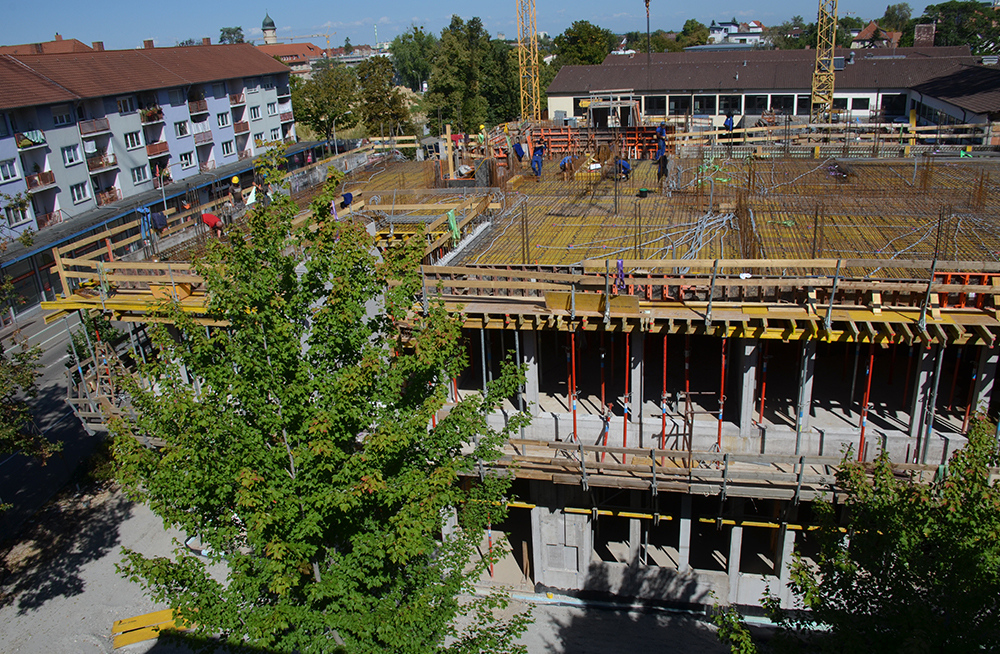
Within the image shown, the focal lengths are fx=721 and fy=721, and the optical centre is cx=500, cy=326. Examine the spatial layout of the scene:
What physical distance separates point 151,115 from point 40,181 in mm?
11508

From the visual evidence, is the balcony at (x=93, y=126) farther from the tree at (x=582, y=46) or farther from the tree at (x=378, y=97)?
the tree at (x=582, y=46)

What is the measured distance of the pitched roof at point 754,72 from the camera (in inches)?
2323

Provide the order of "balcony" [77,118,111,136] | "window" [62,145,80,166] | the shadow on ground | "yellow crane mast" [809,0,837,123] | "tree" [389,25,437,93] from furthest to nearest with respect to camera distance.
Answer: "tree" [389,25,437,93] < "yellow crane mast" [809,0,837,123] < "balcony" [77,118,111,136] < "window" [62,145,80,166] < the shadow on ground

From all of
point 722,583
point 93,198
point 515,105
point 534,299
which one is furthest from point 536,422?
point 515,105

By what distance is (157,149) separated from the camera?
4959cm

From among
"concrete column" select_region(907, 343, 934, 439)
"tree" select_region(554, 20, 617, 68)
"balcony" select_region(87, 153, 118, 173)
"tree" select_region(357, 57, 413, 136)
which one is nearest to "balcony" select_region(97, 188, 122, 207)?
"balcony" select_region(87, 153, 118, 173)

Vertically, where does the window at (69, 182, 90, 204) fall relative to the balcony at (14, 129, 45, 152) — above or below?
below

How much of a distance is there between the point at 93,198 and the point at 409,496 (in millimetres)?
43356

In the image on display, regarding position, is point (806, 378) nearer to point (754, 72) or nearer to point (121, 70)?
point (121, 70)

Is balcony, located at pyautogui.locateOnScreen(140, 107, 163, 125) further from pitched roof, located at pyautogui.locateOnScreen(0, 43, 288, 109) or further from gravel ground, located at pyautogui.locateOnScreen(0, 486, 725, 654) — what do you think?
gravel ground, located at pyautogui.locateOnScreen(0, 486, 725, 654)

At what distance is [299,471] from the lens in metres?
9.43

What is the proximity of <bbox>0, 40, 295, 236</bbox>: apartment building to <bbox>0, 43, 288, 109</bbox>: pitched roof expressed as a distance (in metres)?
0.08

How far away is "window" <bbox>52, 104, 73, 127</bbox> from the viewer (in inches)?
1631

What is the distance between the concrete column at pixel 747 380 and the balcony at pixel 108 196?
140 ft
